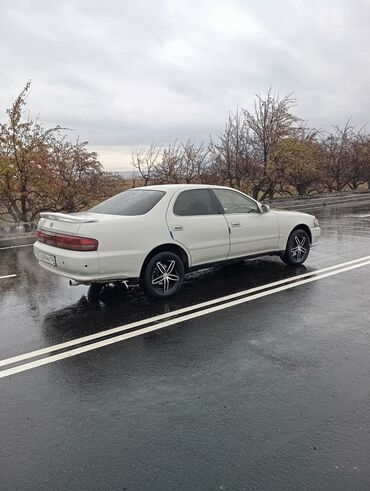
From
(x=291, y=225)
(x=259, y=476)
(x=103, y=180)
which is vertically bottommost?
(x=259, y=476)

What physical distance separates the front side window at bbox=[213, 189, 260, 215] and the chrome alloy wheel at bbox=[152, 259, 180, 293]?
1.40m

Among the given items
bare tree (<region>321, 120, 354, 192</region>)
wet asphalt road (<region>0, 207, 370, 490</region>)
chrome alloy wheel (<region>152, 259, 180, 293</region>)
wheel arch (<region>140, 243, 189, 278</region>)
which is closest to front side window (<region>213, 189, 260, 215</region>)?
wheel arch (<region>140, 243, 189, 278</region>)

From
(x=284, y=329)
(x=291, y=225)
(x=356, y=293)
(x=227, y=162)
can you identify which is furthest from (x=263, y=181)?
(x=284, y=329)

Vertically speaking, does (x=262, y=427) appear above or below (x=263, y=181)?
below

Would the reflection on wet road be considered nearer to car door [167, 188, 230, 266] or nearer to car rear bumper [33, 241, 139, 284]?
car rear bumper [33, 241, 139, 284]

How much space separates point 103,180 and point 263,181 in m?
8.53

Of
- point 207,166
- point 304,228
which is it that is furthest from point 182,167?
point 304,228

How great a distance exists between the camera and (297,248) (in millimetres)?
7676

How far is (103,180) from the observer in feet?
60.6

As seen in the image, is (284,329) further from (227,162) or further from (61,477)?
(227,162)

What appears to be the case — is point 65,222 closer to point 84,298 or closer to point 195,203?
point 84,298

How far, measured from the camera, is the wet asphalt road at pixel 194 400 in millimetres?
2496

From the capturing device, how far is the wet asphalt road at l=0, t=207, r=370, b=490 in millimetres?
2496

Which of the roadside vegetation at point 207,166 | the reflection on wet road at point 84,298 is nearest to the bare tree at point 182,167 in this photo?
the roadside vegetation at point 207,166
